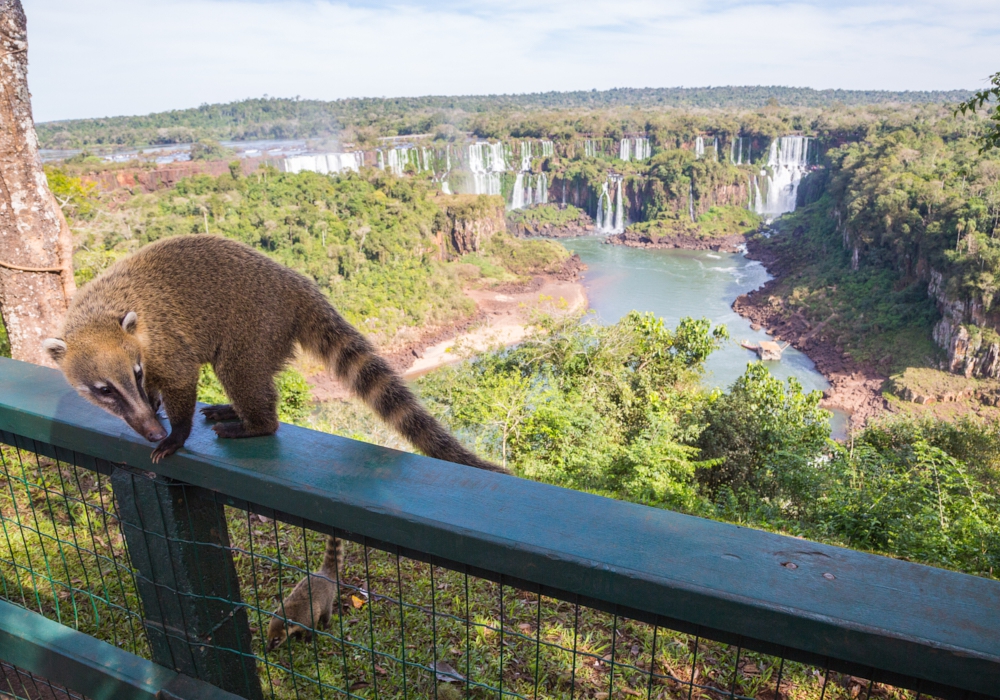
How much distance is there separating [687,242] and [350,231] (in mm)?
28158

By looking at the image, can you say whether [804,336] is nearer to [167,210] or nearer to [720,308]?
[720,308]

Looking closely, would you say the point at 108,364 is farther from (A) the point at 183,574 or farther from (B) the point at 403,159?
(B) the point at 403,159

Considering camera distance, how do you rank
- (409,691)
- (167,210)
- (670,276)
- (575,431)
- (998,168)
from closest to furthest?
1. (409,691)
2. (575,431)
3. (998,168)
4. (167,210)
5. (670,276)

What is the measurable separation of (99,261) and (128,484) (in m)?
16.7

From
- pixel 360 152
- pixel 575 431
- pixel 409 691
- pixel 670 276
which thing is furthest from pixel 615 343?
pixel 360 152

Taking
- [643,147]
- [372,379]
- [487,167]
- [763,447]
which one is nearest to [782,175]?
[643,147]

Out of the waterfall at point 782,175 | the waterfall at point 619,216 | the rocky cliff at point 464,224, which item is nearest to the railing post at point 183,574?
the rocky cliff at point 464,224

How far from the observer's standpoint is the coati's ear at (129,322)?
1.70 metres

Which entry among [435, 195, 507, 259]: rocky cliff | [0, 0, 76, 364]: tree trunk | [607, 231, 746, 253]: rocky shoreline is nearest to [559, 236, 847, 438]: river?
[607, 231, 746, 253]: rocky shoreline

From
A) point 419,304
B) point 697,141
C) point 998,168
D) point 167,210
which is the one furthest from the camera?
point 697,141

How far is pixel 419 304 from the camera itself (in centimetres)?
3797

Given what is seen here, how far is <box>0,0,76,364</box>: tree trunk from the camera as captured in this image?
5.01m

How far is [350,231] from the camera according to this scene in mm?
40219

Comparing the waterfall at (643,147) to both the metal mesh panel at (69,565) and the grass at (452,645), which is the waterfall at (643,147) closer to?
the metal mesh panel at (69,565)
